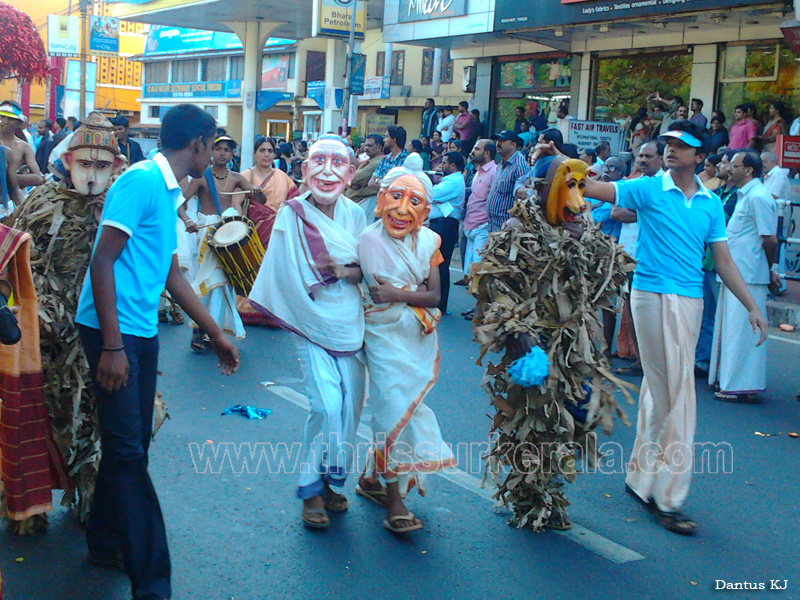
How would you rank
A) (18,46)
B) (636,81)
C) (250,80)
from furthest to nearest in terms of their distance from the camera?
1. (250,80)
2. (18,46)
3. (636,81)

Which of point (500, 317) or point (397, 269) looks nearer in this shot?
point (500, 317)

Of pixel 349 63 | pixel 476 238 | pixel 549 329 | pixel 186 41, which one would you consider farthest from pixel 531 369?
pixel 186 41

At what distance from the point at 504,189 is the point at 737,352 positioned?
377 centimetres

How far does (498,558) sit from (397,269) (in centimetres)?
143

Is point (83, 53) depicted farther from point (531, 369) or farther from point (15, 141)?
point (531, 369)

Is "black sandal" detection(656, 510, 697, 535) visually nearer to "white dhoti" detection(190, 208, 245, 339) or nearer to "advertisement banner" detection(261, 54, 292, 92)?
Answer: "white dhoti" detection(190, 208, 245, 339)

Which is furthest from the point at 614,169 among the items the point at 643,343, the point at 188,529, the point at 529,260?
the point at 188,529

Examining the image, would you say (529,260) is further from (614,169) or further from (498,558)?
(614,169)

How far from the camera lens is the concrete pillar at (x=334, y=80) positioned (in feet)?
92.8

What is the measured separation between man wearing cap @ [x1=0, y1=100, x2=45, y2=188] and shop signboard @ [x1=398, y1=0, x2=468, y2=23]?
14.7 metres

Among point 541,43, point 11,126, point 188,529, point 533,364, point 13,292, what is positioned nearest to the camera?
point 13,292

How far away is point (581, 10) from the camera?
17422 mm

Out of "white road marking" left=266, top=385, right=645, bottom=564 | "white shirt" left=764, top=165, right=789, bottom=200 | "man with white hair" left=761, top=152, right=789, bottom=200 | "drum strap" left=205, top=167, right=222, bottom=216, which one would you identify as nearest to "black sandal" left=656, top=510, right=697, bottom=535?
"white road marking" left=266, top=385, right=645, bottom=564

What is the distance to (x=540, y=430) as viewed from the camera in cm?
405
